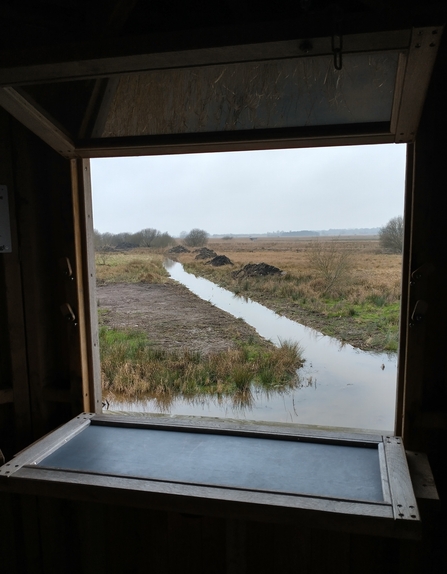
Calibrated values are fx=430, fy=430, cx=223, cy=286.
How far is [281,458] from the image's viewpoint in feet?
5.26

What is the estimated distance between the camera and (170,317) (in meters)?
2.54

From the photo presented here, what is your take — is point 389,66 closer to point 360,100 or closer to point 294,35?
point 360,100

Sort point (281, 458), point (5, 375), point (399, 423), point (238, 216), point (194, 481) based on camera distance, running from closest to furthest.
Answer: point (194, 481)
point (281, 458)
point (399, 423)
point (5, 375)
point (238, 216)

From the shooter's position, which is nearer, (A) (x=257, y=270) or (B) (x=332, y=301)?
(B) (x=332, y=301)

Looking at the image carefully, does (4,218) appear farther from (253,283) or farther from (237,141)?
(253,283)

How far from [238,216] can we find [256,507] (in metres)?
1.44

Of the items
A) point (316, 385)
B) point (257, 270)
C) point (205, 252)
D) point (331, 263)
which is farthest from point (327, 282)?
point (205, 252)

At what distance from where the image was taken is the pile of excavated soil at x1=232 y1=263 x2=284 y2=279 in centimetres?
227

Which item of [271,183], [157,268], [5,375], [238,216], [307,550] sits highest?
[271,183]

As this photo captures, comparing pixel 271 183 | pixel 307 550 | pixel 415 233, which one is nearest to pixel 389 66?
pixel 415 233

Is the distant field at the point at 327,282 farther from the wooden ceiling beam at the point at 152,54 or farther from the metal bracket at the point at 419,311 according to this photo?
the wooden ceiling beam at the point at 152,54

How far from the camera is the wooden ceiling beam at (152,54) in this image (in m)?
1.15

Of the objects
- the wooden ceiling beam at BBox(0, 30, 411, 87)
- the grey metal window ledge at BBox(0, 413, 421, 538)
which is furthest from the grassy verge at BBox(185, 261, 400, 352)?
the wooden ceiling beam at BBox(0, 30, 411, 87)

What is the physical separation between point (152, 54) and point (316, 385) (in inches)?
66.6
